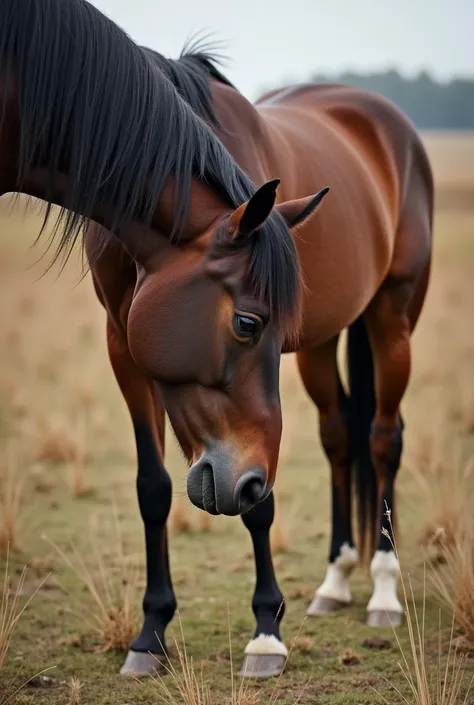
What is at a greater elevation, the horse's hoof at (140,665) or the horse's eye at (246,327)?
the horse's eye at (246,327)

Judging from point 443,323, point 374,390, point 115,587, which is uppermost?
point 374,390

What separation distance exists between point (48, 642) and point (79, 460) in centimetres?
332

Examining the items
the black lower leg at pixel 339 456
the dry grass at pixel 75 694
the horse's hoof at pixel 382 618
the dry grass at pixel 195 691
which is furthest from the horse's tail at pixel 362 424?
the dry grass at pixel 75 694

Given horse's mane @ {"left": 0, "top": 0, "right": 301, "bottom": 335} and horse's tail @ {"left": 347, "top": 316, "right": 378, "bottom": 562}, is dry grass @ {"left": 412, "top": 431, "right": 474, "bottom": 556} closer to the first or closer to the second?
horse's tail @ {"left": 347, "top": 316, "right": 378, "bottom": 562}

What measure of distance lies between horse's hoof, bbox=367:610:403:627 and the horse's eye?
2.23m

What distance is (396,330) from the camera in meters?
4.96

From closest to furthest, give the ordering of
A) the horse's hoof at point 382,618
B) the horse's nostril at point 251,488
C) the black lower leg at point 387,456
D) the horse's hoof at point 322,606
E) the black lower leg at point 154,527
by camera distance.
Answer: the horse's nostril at point 251,488
the black lower leg at point 154,527
the horse's hoof at point 382,618
the horse's hoof at point 322,606
the black lower leg at point 387,456

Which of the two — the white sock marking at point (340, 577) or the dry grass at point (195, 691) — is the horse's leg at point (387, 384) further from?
the dry grass at point (195, 691)

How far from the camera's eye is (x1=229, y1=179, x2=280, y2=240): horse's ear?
8.73ft

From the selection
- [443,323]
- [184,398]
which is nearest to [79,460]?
[184,398]

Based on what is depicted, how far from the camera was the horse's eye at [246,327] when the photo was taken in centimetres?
281

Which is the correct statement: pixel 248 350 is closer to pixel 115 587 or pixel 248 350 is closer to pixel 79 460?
pixel 115 587

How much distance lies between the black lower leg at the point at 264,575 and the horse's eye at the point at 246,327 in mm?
1267

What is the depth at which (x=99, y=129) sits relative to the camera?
2.99m
